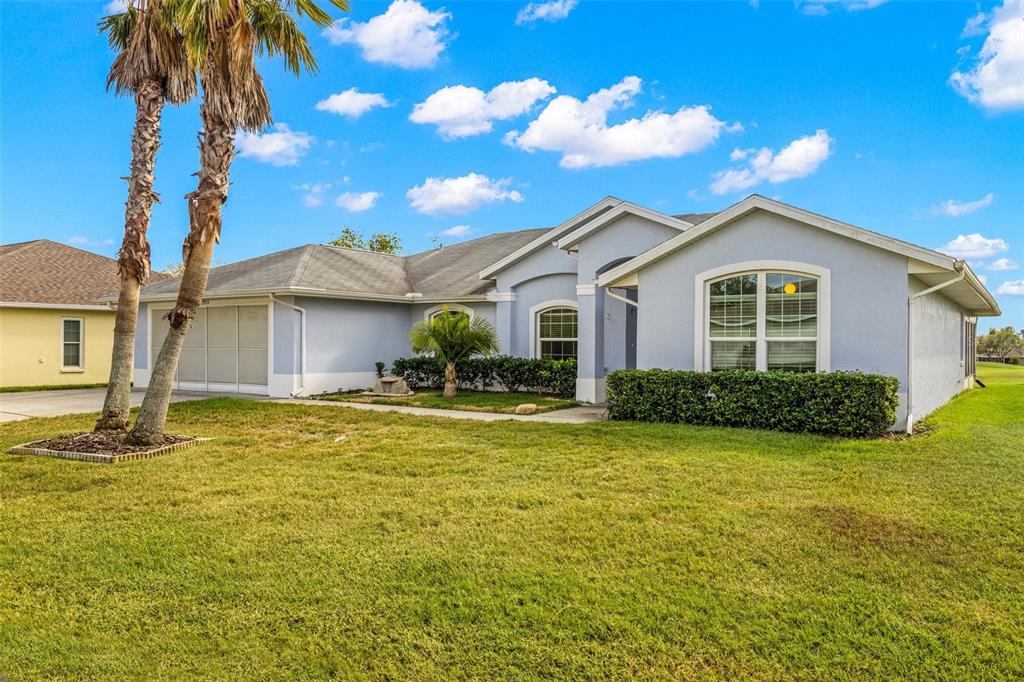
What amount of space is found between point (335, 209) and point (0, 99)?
31.0 metres

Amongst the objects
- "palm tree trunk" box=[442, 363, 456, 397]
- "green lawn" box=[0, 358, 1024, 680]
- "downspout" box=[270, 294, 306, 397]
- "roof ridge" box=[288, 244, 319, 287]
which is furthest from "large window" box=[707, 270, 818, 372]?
"roof ridge" box=[288, 244, 319, 287]

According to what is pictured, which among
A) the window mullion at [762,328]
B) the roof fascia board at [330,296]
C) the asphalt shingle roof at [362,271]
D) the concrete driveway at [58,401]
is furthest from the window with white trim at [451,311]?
the window mullion at [762,328]

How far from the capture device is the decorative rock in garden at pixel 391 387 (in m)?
17.8

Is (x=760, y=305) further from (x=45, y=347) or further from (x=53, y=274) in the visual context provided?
(x=53, y=274)

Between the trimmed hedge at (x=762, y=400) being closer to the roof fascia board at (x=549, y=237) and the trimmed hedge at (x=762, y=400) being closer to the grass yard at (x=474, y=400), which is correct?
the grass yard at (x=474, y=400)

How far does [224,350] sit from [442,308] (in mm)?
6743

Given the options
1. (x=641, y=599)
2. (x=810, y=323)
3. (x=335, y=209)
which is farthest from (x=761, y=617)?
(x=335, y=209)

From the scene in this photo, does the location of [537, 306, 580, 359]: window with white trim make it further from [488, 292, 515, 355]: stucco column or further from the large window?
the large window

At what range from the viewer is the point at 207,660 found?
→ 3521 mm

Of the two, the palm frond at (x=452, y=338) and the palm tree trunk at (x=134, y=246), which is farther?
the palm frond at (x=452, y=338)

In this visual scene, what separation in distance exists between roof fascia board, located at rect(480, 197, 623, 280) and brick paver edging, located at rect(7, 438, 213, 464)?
397 inches

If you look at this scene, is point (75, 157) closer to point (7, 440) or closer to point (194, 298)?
point (7, 440)

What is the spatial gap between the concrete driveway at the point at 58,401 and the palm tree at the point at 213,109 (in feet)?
18.9

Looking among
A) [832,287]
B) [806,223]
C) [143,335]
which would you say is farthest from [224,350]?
[832,287]
